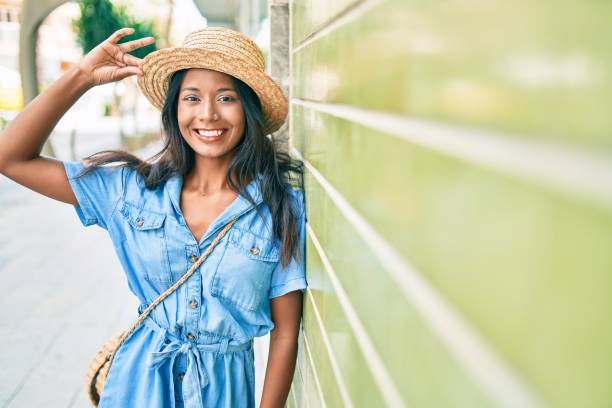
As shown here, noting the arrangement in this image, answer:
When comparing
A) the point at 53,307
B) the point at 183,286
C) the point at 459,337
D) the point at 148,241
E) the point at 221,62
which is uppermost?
the point at 221,62

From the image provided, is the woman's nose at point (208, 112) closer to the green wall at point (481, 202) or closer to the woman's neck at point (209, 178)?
the woman's neck at point (209, 178)

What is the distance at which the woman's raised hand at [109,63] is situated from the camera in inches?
73.8

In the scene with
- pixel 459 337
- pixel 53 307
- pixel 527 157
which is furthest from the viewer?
pixel 53 307

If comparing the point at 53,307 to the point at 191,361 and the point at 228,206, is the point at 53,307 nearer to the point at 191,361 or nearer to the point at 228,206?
the point at 191,361

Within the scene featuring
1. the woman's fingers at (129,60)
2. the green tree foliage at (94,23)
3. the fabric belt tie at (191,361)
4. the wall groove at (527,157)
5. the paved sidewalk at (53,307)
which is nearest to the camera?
the wall groove at (527,157)

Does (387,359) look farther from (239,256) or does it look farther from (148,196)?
(148,196)

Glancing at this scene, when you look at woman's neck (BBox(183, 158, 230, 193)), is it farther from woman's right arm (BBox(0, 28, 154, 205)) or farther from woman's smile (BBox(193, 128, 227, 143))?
woman's right arm (BBox(0, 28, 154, 205))

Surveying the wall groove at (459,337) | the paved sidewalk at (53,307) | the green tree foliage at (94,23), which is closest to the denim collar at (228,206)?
the wall groove at (459,337)

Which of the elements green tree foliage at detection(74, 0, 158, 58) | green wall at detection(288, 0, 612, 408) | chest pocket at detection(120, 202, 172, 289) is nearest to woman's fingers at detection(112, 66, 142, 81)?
chest pocket at detection(120, 202, 172, 289)

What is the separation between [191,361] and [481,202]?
1.51 meters

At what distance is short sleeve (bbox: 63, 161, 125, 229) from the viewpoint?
180 cm

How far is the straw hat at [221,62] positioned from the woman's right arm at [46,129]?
0.27 ft

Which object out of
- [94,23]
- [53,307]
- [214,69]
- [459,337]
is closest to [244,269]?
[214,69]

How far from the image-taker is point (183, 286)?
1.75m
